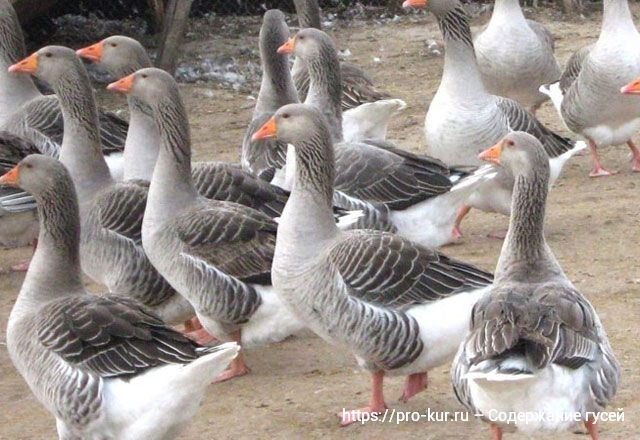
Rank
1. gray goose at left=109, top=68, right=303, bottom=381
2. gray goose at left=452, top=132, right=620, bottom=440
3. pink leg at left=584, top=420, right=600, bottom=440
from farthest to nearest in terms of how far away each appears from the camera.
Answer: gray goose at left=109, top=68, right=303, bottom=381
pink leg at left=584, top=420, right=600, bottom=440
gray goose at left=452, top=132, right=620, bottom=440

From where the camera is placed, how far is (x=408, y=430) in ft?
19.0

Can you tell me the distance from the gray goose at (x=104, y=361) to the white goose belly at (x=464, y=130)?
3380 mm

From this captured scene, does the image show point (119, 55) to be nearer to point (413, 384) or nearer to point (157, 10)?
point (413, 384)

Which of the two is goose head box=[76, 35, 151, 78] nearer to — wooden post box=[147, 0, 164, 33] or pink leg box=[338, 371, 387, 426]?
pink leg box=[338, 371, 387, 426]

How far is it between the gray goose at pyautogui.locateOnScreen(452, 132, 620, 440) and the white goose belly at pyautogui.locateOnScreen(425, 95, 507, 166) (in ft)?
10.1

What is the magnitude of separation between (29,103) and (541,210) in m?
5.08

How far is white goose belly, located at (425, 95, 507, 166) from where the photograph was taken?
27.6ft

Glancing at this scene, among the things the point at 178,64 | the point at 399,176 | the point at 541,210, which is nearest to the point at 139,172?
the point at 399,176

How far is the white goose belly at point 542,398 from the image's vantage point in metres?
4.64

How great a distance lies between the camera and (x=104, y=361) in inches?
209

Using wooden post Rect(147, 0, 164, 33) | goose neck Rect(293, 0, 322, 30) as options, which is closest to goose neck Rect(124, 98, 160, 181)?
goose neck Rect(293, 0, 322, 30)

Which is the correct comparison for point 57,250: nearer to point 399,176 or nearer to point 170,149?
point 170,149

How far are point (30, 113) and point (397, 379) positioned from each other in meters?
→ 3.96

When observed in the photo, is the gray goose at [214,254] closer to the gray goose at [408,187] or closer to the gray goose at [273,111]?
the gray goose at [408,187]
